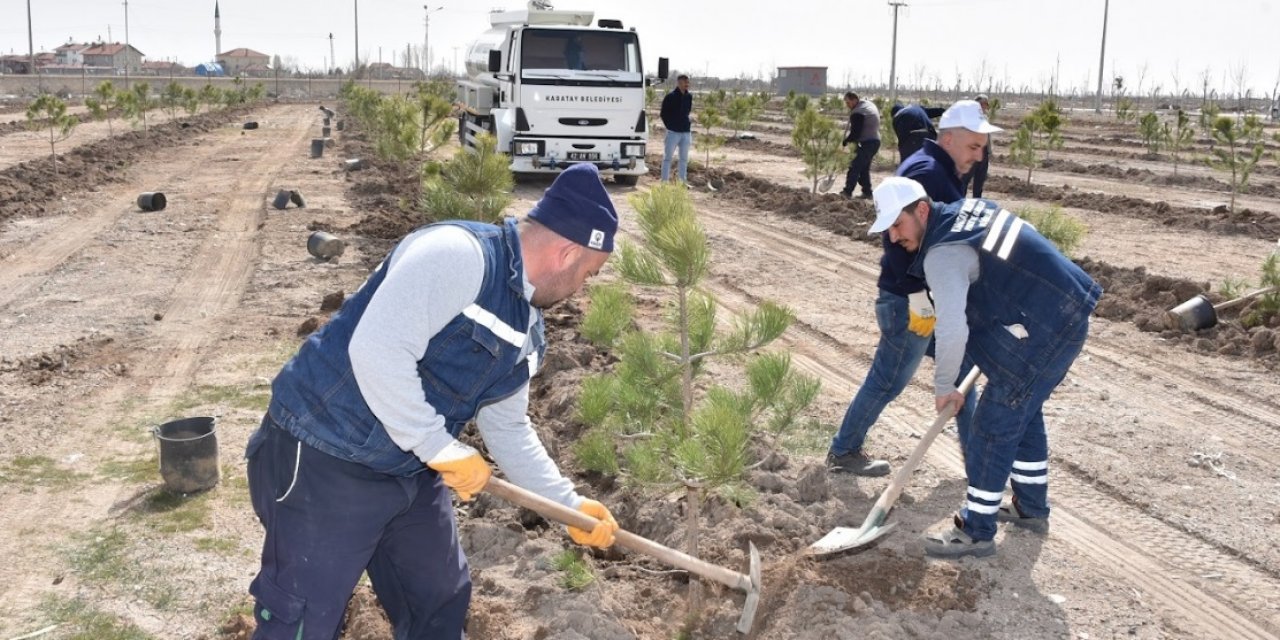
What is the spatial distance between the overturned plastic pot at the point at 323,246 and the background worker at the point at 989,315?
7194 mm

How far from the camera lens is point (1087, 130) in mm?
33688

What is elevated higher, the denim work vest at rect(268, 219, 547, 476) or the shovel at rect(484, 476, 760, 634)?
the denim work vest at rect(268, 219, 547, 476)

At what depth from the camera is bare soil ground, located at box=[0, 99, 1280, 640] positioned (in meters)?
3.65

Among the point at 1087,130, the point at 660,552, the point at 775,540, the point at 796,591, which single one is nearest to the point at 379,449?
the point at 660,552

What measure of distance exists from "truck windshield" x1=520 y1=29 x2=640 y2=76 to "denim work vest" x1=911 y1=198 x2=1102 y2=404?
11.7m

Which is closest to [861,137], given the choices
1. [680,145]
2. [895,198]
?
Answer: [680,145]

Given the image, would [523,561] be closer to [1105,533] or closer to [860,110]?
[1105,533]

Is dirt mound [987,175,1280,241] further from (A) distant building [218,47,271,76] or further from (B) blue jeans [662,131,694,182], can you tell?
(A) distant building [218,47,271,76]

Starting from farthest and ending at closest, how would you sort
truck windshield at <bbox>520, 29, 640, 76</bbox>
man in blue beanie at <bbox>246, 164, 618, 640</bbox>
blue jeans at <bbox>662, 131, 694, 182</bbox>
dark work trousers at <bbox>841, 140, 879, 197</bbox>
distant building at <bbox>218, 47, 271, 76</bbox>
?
distant building at <bbox>218, 47, 271, 76</bbox>
truck windshield at <bbox>520, 29, 640, 76</bbox>
blue jeans at <bbox>662, 131, 694, 182</bbox>
dark work trousers at <bbox>841, 140, 879, 197</bbox>
man in blue beanie at <bbox>246, 164, 618, 640</bbox>

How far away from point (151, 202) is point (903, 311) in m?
11.2

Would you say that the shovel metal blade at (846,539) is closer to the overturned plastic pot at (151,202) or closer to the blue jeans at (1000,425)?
the blue jeans at (1000,425)

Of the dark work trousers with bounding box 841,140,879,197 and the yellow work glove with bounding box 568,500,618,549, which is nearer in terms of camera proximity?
the yellow work glove with bounding box 568,500,618,549

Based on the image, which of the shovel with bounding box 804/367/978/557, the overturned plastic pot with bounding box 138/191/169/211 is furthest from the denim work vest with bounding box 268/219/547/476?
the overturned plastic pot with bounding box 138/191/169/211

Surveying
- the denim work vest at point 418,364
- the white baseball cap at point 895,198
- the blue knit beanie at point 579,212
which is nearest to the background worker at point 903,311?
the white baseball cap at point 895,198
